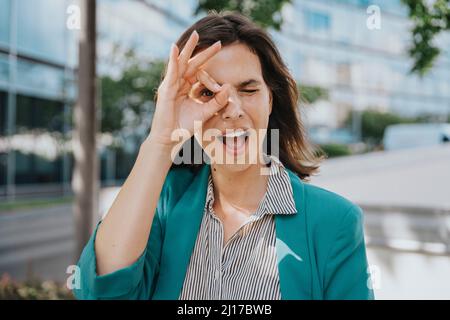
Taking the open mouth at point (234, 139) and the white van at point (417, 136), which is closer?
the open mouth at point (234, 139)

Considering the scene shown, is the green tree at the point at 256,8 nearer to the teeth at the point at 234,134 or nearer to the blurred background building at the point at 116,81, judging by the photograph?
the teeth at the point at 234,134

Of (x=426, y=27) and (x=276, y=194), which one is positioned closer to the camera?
(x=276, y=194)

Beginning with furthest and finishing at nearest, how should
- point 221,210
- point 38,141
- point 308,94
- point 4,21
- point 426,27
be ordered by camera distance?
point 38,141 → point 4,21 → point 308,94 → point 426,27 → point 221,210

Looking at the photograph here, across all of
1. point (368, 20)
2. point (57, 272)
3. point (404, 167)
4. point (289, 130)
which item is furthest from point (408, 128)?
point (289, 130)

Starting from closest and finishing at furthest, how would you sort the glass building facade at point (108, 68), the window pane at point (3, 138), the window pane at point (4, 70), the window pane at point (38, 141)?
the glass building facade at point (108, 68) → the window pane at point (4, 70) → the window pane at point (3, 138) → the window pane at point (38, 141)

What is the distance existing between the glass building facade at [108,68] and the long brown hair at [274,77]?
850 cm

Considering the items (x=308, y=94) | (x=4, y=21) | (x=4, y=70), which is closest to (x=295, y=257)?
A: (x=308, y=94)

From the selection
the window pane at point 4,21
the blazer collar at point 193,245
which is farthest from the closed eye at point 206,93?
the window pane at point 4,21

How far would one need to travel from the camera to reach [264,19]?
2.72 m

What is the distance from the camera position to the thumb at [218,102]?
117 centimetres

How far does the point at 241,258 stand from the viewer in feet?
4.13

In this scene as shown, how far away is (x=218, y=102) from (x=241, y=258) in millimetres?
406

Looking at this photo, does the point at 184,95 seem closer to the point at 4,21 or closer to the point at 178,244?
the point at 178,244

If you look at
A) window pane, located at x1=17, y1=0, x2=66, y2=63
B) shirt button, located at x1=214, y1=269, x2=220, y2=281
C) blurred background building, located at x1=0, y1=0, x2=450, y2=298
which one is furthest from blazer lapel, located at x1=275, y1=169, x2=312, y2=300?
window pane, located at x1=17, y1=0, x2=66, y2=63
